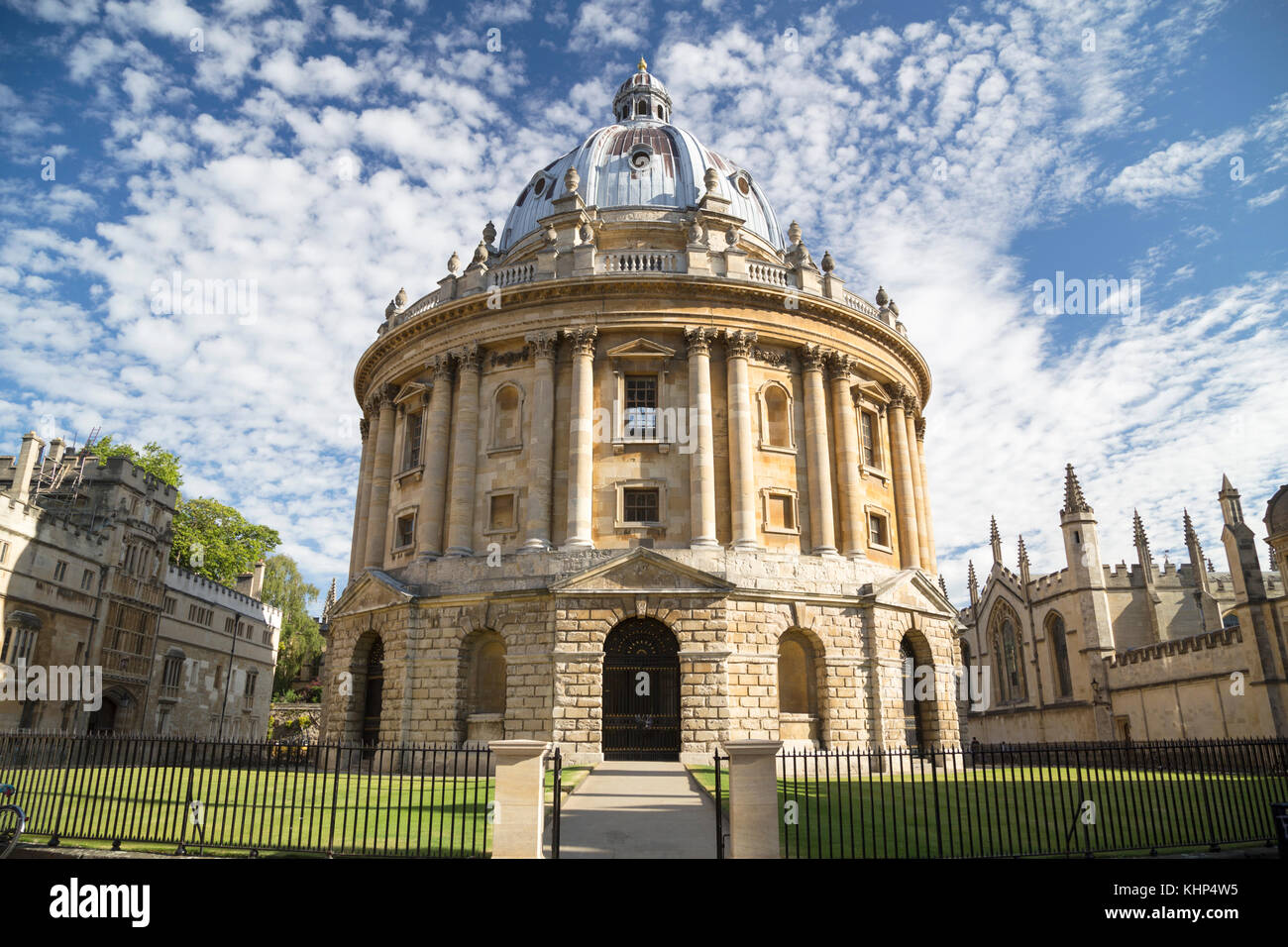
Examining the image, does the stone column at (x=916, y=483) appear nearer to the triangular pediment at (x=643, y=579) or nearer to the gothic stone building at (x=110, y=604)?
the triangular pediment at (x=643, y=579)

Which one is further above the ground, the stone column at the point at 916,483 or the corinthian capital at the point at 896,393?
the corinthian capital at the point at 896,393

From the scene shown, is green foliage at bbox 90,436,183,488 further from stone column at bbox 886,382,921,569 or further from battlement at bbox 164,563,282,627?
stone column at bbox 886,382,921,569

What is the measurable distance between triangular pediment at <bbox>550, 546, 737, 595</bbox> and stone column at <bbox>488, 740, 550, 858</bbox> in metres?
14.0

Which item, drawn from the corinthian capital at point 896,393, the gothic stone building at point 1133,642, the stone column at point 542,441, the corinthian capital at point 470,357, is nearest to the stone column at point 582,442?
the stone column at point 542,441

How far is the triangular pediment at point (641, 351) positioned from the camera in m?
30.6

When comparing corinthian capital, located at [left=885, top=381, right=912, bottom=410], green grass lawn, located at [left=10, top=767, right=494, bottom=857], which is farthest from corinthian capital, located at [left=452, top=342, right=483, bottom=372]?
Answer: green grass lawn, located at [left=10, top=767, right=494, bottom=857]

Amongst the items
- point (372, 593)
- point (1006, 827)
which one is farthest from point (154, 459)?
point (1006, 827)

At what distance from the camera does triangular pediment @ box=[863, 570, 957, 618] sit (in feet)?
96.1

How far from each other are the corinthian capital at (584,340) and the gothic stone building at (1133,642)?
22.0 m

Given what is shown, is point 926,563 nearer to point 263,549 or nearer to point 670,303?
point 670,303

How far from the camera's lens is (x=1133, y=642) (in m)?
51.2

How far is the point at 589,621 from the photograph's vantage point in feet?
86.7
